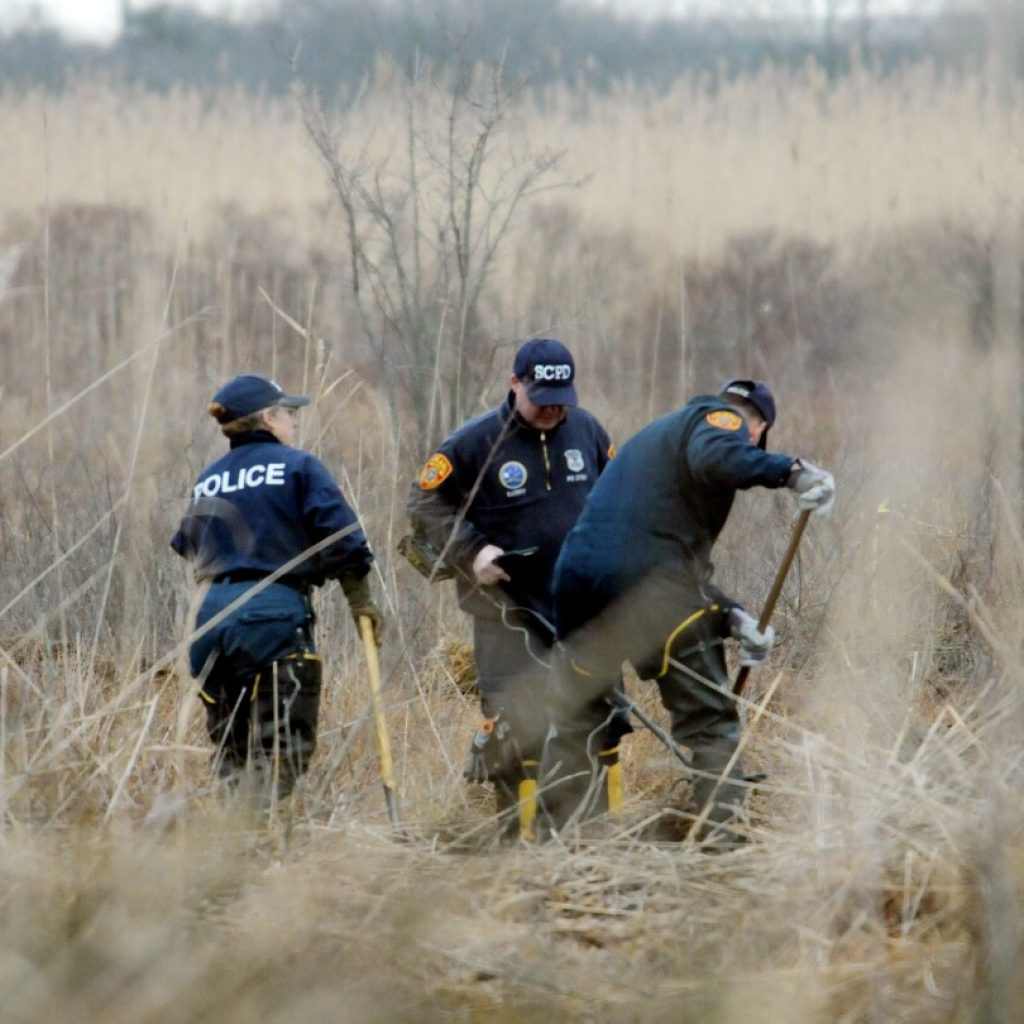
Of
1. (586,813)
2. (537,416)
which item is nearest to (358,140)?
(537,416)

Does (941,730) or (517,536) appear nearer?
(941,730)

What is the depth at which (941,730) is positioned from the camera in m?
5.61

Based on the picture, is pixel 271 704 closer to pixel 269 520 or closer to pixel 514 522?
pixel 269 520

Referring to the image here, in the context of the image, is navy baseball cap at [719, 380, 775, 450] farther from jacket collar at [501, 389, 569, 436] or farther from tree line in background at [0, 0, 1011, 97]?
tree line in background at [0, 0, 1011, 97]

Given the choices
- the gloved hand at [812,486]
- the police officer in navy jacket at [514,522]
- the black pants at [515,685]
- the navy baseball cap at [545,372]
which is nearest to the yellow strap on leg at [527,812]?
the black pants at [515,685]

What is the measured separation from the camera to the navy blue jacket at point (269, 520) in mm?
5766

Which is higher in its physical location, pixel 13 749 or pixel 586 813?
pixel 13 749

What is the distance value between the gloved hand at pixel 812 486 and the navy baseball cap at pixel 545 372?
47.6 inches

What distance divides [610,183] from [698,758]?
933 cm

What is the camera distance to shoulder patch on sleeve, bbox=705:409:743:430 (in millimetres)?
5633

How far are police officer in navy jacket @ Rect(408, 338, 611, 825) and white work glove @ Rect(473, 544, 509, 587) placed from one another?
51 mm

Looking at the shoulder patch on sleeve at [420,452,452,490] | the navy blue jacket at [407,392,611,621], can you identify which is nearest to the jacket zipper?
the navy blue jacket at [407,392,611,621]

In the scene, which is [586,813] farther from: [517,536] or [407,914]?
[407,914]

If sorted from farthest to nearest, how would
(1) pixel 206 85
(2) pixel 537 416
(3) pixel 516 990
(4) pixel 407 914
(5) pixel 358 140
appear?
(1) pixel 206 85
(5) pixel 358 140
(2) pixel 537 416
(3) pixel 516 990
(4) pixel 407 914
